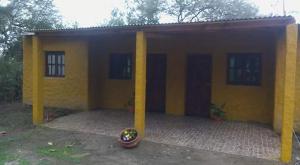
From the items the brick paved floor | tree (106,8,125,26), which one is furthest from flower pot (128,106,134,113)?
tree (106,8,125,26)

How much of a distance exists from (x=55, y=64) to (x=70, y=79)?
94 cm

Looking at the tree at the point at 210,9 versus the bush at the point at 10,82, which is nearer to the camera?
the bush at the point at 10,82

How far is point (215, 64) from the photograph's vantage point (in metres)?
9.84

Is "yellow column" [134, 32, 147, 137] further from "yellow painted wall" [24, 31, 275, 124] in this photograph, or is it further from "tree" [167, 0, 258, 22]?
"tree" [167, 0, 258, 22]

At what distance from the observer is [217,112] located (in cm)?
967

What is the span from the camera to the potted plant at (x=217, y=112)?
9651mm

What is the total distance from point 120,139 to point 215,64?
4.11 meters

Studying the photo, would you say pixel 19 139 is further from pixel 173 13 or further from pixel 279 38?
pixel 173 13

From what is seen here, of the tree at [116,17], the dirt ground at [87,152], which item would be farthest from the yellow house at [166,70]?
the tree at [116,17]

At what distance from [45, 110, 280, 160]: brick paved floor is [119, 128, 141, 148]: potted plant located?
1.56ft

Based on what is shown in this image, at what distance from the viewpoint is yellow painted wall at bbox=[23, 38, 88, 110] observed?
36.7 ft

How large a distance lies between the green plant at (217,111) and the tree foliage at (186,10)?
11.8 meters

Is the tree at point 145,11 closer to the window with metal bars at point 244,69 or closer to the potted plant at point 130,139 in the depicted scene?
the window with metal bars at point 244,69

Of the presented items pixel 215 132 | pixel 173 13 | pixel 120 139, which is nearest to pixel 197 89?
pixel 215 132
